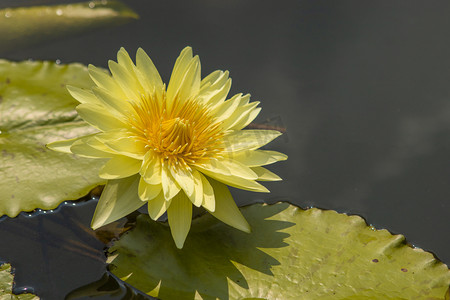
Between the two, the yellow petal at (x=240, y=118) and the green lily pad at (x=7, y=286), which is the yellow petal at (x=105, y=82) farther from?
the green lily pad at (x=7, y=286)

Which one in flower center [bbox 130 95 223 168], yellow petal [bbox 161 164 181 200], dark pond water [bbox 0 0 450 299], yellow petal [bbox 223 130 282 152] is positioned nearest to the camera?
yellow petal [bbox 161 164 181 200]

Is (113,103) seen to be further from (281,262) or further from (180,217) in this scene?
(281,262)

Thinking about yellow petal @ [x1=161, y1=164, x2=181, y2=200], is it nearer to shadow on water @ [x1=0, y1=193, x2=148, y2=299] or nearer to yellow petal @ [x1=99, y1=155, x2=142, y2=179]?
yellow petal @ [x1=99, y1=155, x2=142, y2=179]

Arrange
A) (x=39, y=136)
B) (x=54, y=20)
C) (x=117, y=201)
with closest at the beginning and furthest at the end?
(x=117, y=201) < (x=39, y=136) < (x=54, y=20)


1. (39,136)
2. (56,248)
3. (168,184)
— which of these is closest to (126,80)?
(168,184)

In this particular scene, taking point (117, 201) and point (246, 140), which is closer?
point (117, 201)

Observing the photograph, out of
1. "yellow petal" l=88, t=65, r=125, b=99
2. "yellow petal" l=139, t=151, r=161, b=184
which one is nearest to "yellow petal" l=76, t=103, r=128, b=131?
"yellow petal" l=88, t=65, r=125, b=99

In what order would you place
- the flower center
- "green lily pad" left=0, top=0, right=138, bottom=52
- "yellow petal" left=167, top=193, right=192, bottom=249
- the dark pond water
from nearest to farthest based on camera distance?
1. "yellow petal" left=167, top=193, right=192, bottom=249
2. the flower center
3. the dark pond water
4. "green lily pad" left=0, top=0, right=138, bottom=52
